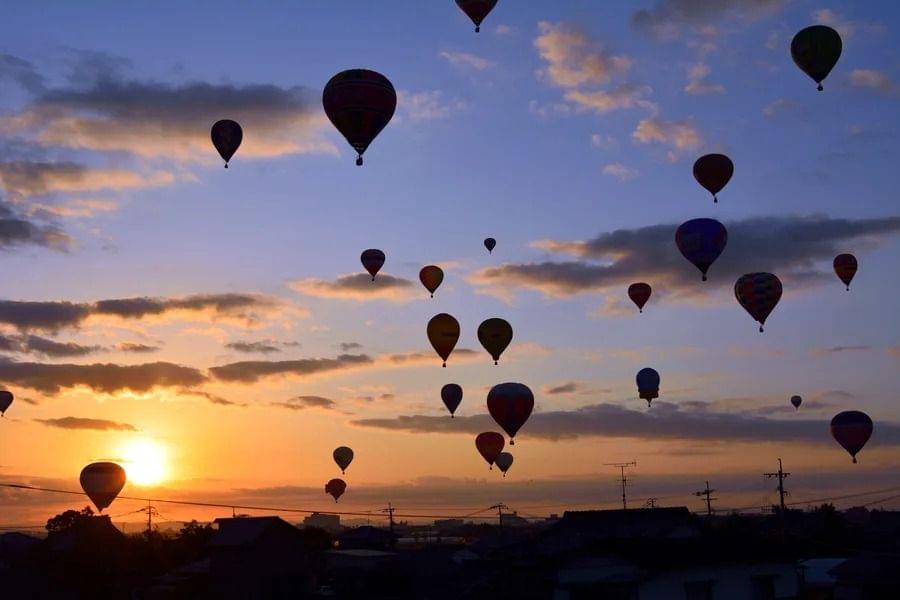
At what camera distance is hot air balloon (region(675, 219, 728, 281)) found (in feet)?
178

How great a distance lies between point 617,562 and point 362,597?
3801 cm

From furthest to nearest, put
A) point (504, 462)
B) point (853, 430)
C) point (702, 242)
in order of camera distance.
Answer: point (504, 462), point (853, 430), point (702, 242)

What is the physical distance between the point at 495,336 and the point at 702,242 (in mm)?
14465

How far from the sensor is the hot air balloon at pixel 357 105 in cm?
4716

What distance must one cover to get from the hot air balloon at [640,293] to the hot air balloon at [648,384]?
9.92 meters

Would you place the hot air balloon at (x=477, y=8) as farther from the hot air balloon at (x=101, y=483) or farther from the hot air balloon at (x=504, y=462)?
the hot air balloon at (x=504, y=462)

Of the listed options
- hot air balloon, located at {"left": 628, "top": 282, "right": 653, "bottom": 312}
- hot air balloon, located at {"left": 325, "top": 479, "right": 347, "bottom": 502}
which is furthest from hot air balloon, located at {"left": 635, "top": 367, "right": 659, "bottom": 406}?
hot air balloon, located at {"left": 325, "top": 479, "right": 347, "bottom": 502}

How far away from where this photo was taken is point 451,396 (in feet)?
242

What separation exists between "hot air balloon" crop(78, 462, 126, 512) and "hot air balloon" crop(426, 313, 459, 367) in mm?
20780

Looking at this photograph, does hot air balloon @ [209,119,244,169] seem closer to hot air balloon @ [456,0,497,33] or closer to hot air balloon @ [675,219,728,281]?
hot air balloon @ [456,0,497,33]

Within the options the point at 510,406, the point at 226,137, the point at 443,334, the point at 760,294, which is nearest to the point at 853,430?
the point at 760,294

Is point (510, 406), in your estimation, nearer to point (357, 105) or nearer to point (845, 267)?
point (357, 105)

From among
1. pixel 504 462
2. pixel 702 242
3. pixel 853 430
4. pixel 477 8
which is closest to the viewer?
pixel 477 8

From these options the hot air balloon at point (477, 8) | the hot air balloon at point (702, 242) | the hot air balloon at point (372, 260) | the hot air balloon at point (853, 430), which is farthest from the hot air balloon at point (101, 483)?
the hot air balloon at point (853, 430)
